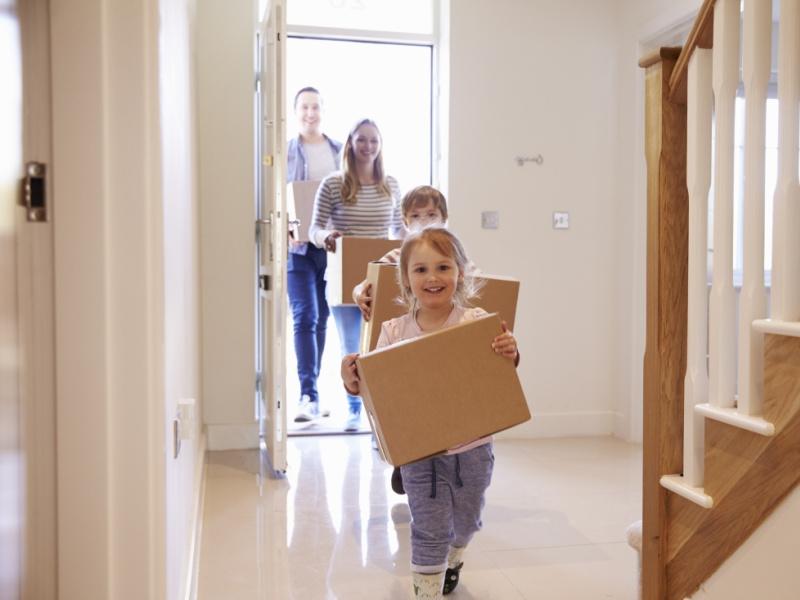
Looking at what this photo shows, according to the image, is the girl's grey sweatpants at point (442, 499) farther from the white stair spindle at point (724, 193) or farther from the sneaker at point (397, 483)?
the white stair spindle at point (724, 193)

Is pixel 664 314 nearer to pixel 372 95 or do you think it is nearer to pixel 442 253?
pixel 442 253

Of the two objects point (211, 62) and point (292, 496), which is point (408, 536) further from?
point (211, 62)

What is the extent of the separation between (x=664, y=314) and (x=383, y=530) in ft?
4.14

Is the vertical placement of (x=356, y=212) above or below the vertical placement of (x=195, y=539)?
above

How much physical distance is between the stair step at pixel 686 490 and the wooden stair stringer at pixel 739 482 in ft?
0.05

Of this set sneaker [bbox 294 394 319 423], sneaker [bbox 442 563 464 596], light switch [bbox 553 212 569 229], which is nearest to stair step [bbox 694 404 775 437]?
sneaker [bbox 442 563 464 596]

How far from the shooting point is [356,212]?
3.28m

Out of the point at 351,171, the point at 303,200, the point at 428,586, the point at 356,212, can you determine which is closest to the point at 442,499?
the point at 428,586

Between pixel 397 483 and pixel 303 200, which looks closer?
pixel 397 483

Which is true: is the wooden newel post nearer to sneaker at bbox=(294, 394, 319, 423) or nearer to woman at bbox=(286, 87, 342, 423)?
woman at bbox=(286, 87, 342, 423)

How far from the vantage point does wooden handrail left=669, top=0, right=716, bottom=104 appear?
151cm

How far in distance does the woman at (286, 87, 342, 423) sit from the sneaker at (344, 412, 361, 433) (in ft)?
0.61

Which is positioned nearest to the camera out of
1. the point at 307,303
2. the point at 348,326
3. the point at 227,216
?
the point at 227,216

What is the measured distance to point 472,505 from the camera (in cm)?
184
